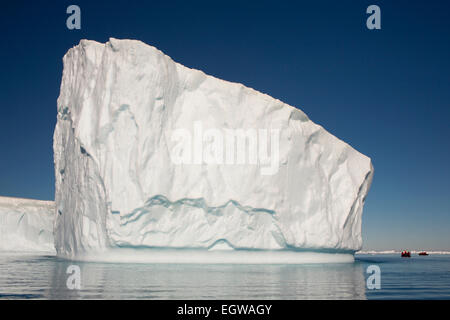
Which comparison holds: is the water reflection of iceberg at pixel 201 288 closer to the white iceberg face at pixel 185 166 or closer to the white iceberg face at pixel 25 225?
the white iceberg face at pixel 185 166

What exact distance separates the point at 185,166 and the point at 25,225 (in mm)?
19592

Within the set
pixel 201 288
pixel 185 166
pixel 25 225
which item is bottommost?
pixel 201 288

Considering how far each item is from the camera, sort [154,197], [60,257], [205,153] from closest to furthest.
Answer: [154,197], [205,153], [60,257]

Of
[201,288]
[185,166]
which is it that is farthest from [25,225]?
[201,288]

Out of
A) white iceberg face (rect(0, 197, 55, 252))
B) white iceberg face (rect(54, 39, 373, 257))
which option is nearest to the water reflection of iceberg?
white iceberg face (rect(54, 39, 373, 257))

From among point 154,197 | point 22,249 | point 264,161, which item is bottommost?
point 22,249

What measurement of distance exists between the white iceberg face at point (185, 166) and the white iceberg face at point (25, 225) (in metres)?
13.7

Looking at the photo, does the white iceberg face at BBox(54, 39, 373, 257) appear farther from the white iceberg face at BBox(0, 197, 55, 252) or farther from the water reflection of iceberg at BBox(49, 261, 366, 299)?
the white iceberg face at BBox(0, 197, 55, 252)

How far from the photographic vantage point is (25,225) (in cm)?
3133

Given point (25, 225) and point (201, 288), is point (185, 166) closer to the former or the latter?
point (201, 288)
